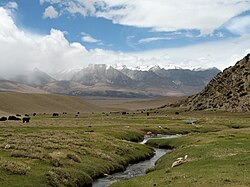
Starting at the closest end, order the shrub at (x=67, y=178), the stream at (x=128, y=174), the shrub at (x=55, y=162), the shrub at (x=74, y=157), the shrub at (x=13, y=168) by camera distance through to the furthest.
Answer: the shrub at (x=13, y=168), the shrub at (x=67, y=178), the shrub at (x=55, y=162), the stream at (x=128, y=174), the shrub at (x=74, y=157)

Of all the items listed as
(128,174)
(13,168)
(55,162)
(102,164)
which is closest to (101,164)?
(102,164)

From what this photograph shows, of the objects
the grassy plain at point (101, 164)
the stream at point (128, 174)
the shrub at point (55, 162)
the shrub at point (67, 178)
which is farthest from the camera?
the stream at point (128, 174)

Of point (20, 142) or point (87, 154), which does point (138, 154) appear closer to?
point (87, 154)

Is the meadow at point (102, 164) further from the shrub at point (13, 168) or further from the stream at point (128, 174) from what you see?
the stream at point (128, 174)

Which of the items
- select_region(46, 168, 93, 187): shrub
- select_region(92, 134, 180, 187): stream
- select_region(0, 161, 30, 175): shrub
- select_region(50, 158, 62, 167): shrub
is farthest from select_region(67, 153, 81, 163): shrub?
select_region(0, 161, 30, 175): shrub

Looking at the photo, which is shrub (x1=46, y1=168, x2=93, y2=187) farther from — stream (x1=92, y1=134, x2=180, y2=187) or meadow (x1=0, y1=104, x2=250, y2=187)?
stream (x1=92, y1=134, x2=180, y2=187)

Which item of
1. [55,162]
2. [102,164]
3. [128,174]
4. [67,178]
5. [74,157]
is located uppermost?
[55,162]

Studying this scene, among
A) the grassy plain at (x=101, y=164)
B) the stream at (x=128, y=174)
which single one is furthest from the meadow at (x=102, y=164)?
the stream at (x=128, y=174)

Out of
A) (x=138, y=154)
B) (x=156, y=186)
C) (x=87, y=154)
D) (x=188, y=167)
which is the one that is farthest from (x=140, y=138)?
(x=156, y=186)

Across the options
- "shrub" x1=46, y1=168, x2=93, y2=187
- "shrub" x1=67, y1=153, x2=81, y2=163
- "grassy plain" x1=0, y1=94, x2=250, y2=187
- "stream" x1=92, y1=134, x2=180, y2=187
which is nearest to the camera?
"grassy plain" x1=0, y1=94, x2=250, y2=187

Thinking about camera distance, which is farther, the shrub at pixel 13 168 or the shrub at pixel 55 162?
the shrub at pixel 55 162

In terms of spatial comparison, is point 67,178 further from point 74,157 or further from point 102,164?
point 102,164

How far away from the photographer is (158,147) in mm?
75375

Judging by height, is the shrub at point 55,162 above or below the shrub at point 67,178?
above
